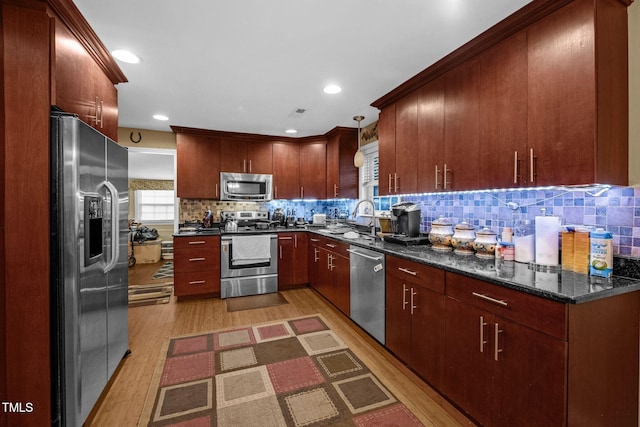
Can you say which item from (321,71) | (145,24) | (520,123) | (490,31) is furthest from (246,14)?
(520,123)

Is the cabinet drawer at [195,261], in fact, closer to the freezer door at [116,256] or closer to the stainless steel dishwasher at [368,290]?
the freezer door at [116,256]

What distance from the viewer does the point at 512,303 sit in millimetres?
1347

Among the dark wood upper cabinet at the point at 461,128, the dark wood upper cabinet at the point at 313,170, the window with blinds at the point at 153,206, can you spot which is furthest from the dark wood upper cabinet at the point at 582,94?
the window with blinds at the point at 153,206

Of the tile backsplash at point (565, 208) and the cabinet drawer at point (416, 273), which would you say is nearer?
the tile backsplash at point (565, 208)

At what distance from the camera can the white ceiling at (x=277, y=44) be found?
5.50ft

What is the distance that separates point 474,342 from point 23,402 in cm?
234

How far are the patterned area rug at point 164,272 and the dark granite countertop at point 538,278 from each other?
449 cm

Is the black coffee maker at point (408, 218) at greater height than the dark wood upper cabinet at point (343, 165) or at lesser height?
lesser

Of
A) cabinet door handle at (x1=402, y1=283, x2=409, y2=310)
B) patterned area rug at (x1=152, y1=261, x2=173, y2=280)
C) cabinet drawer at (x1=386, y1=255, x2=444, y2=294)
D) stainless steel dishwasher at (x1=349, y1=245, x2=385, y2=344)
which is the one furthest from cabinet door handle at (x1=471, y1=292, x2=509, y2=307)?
patterned area rug at (x1=152, y1=261, x2=173, y2=280)

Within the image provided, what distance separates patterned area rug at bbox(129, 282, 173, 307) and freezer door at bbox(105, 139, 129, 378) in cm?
147

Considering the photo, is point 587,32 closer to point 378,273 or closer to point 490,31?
point 490,31

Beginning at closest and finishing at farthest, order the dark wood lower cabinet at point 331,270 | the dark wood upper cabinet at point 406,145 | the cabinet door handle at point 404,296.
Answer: the cabinet door handle at point 404,296 < the dark wood upper cabinet at point 406,145 < the dark wood lower cabinet at point 331,270

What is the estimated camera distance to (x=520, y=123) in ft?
5.60

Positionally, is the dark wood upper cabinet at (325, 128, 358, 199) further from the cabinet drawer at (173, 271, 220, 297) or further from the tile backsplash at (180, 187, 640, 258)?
the cabinet drawer at (173, 271, 220, 297)
